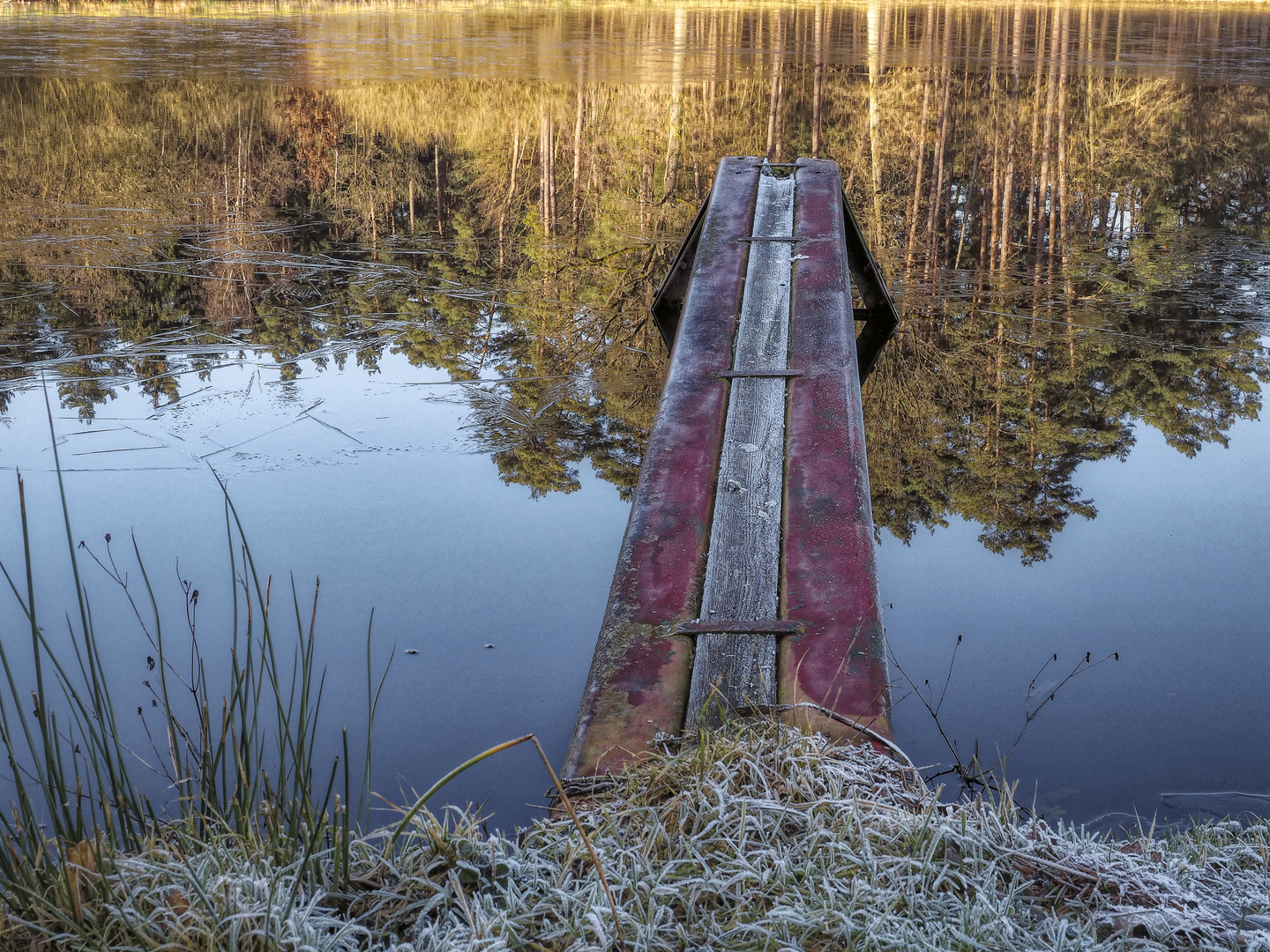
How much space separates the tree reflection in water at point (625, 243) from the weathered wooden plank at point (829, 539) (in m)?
0.81

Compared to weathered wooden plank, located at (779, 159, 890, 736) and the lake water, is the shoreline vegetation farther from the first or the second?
the lake water

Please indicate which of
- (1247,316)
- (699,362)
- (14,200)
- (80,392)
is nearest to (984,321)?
(1247,316)

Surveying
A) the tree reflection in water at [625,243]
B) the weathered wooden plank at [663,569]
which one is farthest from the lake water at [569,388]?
the weathered wooden plank at [663,569]

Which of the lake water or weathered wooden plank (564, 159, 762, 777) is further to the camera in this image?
the lake water

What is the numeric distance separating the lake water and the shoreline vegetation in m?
0.48

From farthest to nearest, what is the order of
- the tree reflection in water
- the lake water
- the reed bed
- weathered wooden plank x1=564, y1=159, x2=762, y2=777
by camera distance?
the tree reflection in water < the lake water < weathered wooden plank x1=564, y1=159, x2=762, y2=777 < the reed bed

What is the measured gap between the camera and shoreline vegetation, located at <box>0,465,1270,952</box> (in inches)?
55.2

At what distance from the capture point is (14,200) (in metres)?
8.47

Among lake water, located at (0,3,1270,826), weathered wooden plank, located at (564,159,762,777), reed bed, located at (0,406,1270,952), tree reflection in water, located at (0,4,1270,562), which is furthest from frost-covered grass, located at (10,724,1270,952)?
tree reflection in water, located at (0,4,1270,562)

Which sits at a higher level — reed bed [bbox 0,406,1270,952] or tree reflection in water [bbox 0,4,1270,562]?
tree reflection in water [bbox 0,4,1270,562]

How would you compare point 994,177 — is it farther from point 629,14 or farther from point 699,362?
point 629,14

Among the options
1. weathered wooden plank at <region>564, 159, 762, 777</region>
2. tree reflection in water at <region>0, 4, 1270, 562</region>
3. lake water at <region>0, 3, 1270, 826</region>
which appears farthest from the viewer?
tree reflection in water at <region>0, 4, 1270, 562</region>

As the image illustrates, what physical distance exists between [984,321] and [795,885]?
5269 mm

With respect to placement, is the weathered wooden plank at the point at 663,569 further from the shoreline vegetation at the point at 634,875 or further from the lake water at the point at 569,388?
the lake water at the point at 569,388
